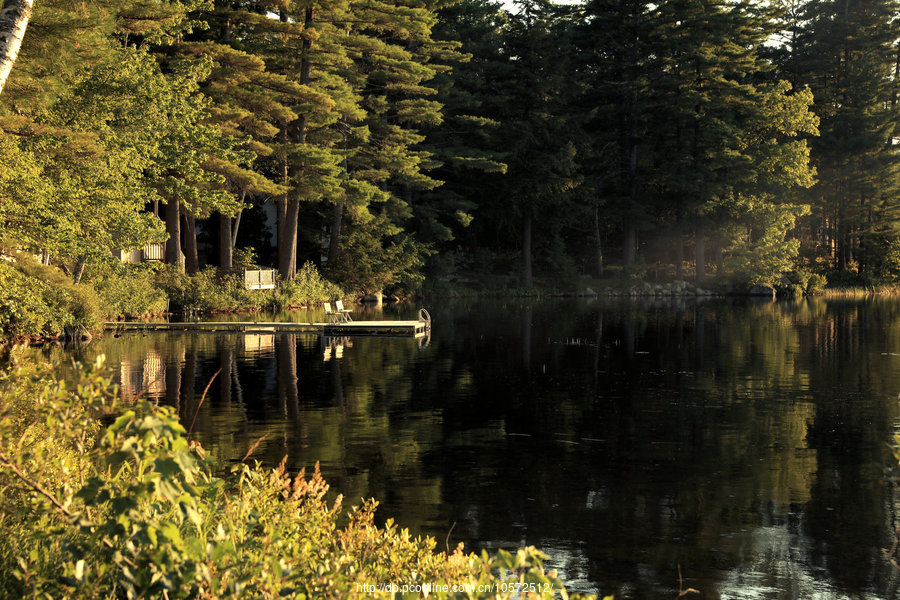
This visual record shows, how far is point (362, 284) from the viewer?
181 feet

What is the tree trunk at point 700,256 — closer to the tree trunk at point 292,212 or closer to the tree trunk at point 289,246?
the tree trunk at point 292,212

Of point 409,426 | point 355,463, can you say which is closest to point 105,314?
point 409,426

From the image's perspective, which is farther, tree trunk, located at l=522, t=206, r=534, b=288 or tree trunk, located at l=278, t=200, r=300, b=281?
tree trunk, located at l=522, t=206, r=534, b=288

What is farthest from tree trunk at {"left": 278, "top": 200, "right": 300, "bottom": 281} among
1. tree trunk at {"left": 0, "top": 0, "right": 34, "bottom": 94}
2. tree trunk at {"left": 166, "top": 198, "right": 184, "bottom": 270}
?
tree trunk at {"left": 0, "top": 0, "right": 34, "bottom": 94}

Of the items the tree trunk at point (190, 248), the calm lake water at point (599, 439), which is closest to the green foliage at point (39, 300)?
the calm lake water at point (599, 439)

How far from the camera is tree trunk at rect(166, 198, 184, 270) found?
41266mm

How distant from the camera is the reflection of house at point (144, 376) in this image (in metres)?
18.7

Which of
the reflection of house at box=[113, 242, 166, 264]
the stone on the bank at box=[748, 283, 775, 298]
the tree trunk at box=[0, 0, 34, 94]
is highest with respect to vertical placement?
the tree trunk at box=[0, 0, 34, 94]

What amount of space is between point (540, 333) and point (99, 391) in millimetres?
30685

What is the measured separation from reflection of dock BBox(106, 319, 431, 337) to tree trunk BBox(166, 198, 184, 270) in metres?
8.62

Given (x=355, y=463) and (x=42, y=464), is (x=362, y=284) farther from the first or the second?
(x=42, y=464)

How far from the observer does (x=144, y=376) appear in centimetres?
2111

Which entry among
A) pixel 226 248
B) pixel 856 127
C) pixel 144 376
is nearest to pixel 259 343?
pixel 144 376

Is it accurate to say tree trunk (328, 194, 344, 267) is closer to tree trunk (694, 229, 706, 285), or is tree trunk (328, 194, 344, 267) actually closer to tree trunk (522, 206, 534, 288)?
tree trunk (522, 206, 534, 288)
